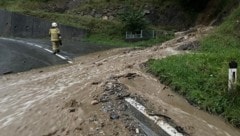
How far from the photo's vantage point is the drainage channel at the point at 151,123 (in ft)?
22.9

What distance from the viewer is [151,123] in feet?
24.0

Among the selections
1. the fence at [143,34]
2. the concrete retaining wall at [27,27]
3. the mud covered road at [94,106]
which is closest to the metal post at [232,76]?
the mud covered road at [94,106]

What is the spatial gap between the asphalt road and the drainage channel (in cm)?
839

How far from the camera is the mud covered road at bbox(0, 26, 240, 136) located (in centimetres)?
746

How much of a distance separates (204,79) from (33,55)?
33.4 feet

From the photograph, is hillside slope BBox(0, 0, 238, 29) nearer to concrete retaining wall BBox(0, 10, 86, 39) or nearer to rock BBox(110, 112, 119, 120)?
concrete retaining wall BBox(0, 10, 86, 39)

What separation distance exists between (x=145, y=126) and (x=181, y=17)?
22.4 meters

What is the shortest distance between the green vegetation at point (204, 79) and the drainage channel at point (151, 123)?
1.54 m

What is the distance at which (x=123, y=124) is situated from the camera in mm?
7316

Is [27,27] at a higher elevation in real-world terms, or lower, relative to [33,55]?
higher

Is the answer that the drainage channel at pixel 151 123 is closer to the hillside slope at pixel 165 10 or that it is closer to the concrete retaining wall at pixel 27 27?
the hillside slope at pixel 165 10

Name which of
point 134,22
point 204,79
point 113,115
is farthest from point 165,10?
point 113,115

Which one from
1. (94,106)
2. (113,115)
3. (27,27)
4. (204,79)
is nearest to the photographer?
(113,115)

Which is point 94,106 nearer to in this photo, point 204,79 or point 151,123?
point 151,123
